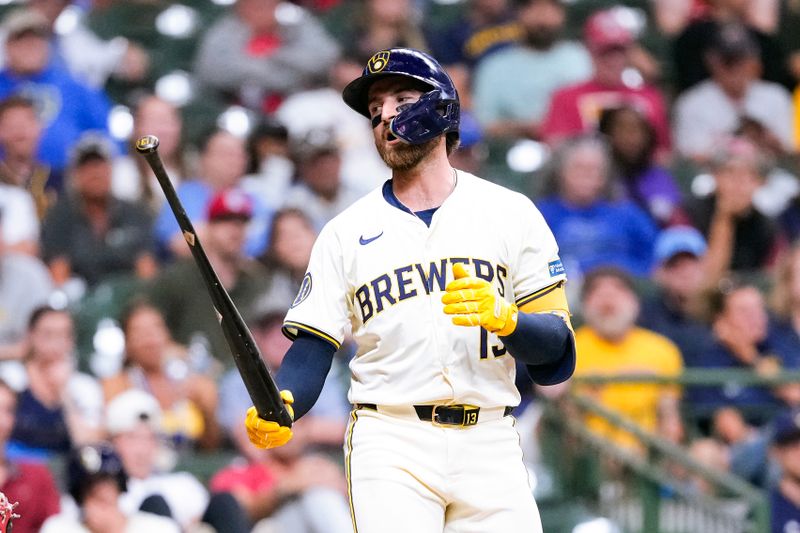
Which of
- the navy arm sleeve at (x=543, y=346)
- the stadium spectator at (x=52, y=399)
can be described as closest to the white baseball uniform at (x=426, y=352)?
the navy arm sleeve at (x=543, y=346)

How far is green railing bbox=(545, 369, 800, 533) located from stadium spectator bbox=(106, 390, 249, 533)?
185cm

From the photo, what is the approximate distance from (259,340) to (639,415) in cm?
198

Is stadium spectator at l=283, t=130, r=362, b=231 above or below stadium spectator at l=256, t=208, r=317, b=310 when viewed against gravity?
above

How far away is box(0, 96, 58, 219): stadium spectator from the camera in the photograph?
8.67 metres

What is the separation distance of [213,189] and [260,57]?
1.50 meters

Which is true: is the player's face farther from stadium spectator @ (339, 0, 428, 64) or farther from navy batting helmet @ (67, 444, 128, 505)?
stadium spectator @ (339, 0, 428, 64)

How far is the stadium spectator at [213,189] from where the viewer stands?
8.69m

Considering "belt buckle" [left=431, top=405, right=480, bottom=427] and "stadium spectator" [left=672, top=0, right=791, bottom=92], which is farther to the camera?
"stadium spectator" [left=672, top=0, right=791, bottom=92]

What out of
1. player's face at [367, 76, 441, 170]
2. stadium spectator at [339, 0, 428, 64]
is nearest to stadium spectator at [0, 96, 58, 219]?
stadium spectator at [339, 0, 428, 64]

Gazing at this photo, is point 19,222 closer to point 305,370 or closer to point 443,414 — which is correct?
point 305,370

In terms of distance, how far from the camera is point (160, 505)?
6434mm

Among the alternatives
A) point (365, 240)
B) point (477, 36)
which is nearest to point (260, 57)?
point (477, 36)

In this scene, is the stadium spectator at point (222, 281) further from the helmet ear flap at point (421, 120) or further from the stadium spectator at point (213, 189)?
the helmet ear flap at point (421, 120)

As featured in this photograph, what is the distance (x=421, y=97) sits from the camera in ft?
13.8
